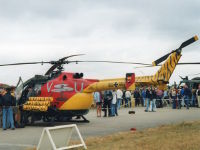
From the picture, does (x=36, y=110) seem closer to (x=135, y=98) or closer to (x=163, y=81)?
(x=163, y=81)

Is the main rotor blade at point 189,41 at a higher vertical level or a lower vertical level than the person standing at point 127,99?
higher

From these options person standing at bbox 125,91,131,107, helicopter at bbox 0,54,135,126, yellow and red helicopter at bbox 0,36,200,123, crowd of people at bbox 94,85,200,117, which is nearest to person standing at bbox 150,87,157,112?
crowd of people at bbox 94,85,200,117

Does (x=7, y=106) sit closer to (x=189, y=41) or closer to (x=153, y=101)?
(x=189, y=41)

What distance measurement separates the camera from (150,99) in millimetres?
27094

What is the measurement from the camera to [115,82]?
18.3 meters

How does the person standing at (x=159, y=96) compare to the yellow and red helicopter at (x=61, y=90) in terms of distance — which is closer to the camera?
the yellow and red helicopter at (x=61, y=90)

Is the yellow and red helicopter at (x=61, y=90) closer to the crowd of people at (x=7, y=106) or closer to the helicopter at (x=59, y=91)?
the helicopter at (x=59, y=91)

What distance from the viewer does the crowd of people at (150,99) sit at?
2377 centimetres

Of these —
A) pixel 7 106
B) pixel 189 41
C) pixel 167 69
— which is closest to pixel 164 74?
pixel 167 69

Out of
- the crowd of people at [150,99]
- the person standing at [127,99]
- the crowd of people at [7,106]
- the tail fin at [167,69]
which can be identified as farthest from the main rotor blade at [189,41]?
the person standing at [127,99]

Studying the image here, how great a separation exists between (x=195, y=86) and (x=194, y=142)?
89.6 ft

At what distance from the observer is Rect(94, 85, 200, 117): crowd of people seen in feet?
78.0

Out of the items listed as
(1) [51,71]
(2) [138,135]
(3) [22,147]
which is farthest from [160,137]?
(1) [51,71]

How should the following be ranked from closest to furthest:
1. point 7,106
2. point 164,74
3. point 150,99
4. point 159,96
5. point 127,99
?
point 7,106 → point 164,74 → point 150,99 → point 159,96 → point 127,99
